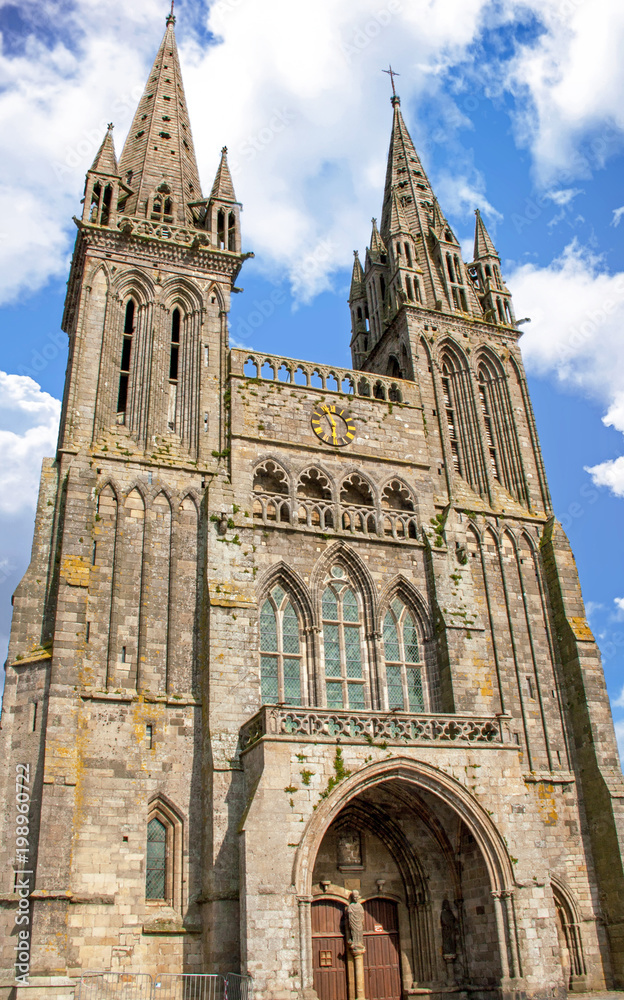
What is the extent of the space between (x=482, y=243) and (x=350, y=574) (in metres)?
16.4

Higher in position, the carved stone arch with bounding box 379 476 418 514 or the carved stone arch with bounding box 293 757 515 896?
the carved stone arch with bounding box 379 476 418 514

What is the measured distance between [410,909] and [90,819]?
26.2 feet

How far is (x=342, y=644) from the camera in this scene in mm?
23266

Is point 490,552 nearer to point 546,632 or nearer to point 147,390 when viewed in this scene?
point 546,632

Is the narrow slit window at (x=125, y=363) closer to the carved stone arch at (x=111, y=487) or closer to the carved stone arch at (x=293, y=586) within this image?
the carved stone arch at (x=111, y=487)

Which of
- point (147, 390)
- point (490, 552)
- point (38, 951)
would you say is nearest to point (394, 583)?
point (490, 552)

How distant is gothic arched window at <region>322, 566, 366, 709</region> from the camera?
2269cm

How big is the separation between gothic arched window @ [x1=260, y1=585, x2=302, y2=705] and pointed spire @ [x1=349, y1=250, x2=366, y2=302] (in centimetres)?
1678

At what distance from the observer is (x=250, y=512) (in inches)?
925

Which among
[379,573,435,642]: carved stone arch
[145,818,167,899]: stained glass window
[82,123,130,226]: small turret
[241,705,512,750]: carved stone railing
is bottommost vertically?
[145,818,167,899]: stained glass window

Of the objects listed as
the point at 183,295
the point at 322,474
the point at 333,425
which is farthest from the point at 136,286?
the point at 322,474

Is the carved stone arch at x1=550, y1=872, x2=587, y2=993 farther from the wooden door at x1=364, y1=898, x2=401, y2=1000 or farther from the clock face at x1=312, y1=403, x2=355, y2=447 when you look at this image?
the clock face at x1=312, y1=403, x2=355, y2=447

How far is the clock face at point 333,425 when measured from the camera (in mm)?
25922

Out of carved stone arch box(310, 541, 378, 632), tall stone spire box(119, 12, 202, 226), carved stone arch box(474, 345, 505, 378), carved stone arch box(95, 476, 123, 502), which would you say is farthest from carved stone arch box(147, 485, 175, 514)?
carved stone arch box(474, 345, 505, 378)
